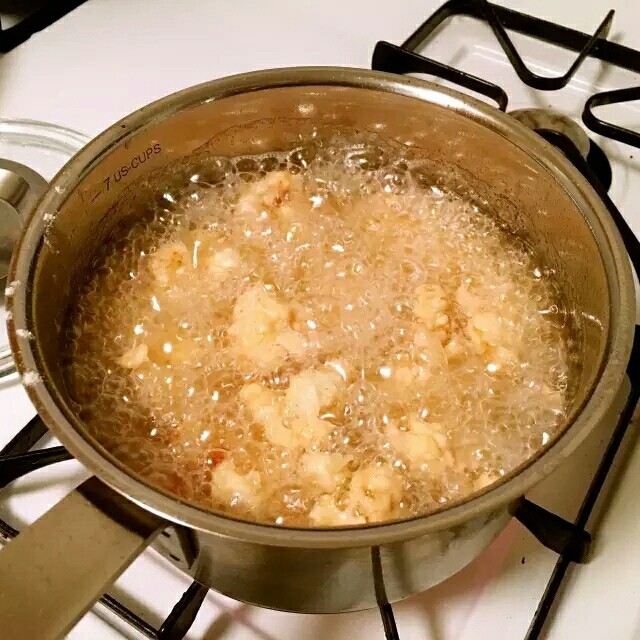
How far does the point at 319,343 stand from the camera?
2.12 feet

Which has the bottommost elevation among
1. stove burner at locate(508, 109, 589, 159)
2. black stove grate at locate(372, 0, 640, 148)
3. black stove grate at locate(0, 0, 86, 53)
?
stove burner at locate(508, 109, 589, 159)

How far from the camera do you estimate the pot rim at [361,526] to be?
0.40 meters

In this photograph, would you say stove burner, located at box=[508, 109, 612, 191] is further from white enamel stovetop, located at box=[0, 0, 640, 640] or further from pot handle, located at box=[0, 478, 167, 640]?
pot handle, located at box=[0, 478, 167, 640]

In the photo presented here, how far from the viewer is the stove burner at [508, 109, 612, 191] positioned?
2.56 feet

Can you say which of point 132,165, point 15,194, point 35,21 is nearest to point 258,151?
point 132,165

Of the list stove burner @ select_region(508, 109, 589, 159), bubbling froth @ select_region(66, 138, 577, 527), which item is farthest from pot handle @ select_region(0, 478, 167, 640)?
stove burner @ select_region(508, 109, 589, 159)

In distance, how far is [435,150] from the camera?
708mm

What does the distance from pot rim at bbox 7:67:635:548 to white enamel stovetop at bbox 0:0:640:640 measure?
0.62ft

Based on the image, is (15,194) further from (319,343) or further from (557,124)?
(557,124)

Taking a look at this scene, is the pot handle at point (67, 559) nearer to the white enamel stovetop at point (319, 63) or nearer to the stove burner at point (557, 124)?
the white enamel stovetop at point (319, 63)

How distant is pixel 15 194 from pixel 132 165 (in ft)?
0.78

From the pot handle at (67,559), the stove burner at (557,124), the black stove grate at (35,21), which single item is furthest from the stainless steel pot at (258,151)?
the black stove grate at (35,21)

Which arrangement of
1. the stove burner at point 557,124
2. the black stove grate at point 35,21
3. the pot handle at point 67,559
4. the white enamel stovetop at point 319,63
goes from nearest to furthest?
1. the pot handle at point 67,559
2. the white enamel stovetop at point 319,63
3. the stove burner at point 557,124
4. the black stove grate at point 35,21

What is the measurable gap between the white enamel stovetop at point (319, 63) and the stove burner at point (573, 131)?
21mm
